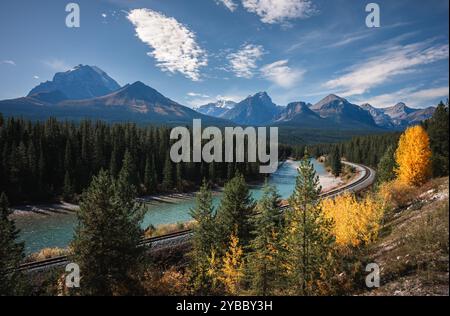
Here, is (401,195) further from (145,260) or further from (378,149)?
(378,149)

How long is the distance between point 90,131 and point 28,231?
49798 mm

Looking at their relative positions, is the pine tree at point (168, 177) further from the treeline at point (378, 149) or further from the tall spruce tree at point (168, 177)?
the treeline at point (378, 149)

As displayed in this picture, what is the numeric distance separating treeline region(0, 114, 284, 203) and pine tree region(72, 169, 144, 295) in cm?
5595

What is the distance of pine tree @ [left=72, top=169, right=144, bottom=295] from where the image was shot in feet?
60.9

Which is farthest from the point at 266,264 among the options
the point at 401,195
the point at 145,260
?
the point at 401,195

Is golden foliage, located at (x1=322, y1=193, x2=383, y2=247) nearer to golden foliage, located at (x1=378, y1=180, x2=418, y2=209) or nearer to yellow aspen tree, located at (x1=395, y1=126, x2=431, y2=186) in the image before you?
yellow aspen tree, located at (x1=395, y1=126, x2=431, y2=186)

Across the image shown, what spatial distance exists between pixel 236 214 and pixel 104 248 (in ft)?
48.8

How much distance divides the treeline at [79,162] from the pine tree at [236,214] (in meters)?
51.3

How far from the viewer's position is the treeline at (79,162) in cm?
6881

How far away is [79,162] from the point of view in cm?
7831

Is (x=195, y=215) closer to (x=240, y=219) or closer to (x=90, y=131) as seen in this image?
(x=240, y=219)

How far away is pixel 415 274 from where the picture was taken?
16.7 meters

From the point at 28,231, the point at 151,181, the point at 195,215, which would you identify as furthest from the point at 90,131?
the point at 195,215

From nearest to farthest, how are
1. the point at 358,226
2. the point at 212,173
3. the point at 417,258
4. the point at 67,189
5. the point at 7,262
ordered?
1. the point at 417,258
2. the point at 7,262
3. the point at 358,226
4. the point at 67,189
5. the point at 212,173
